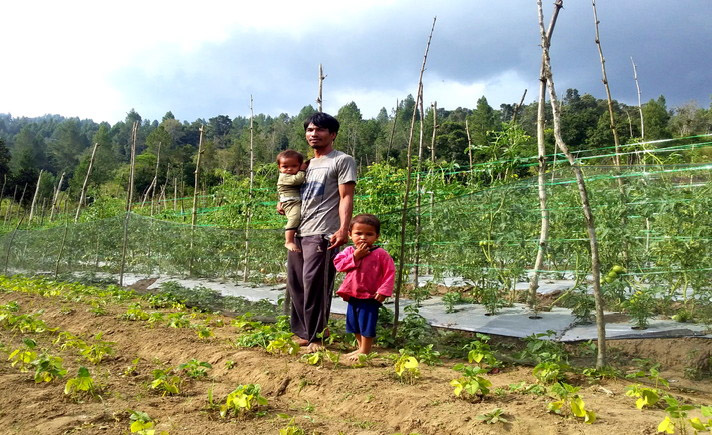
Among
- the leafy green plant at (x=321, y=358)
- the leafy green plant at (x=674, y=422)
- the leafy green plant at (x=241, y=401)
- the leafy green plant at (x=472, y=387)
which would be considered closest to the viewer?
the leafy green plant at (x=674, y=422)

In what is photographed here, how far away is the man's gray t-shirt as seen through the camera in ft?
10.8

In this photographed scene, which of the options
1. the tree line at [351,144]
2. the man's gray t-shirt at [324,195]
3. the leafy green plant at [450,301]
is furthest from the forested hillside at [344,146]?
the man's gray t-shirt at [324,195]

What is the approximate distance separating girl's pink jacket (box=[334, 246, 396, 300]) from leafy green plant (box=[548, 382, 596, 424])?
1.21 metres

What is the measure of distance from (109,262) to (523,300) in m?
6.88

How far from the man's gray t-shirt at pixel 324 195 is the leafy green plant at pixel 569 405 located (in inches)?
68.1

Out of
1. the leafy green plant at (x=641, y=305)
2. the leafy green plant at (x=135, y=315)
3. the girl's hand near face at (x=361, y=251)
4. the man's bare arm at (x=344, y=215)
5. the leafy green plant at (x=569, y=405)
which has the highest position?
the man's bare arm at (x=344, y=215)

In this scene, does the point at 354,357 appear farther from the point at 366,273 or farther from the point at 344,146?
the point at 344,146

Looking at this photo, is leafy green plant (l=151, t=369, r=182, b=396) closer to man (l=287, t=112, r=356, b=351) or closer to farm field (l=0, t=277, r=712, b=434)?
farm field (l=0, t=277, r=712, b=434)

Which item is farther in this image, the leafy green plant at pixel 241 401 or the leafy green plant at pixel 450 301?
the leafy green plant at pixel 450 301

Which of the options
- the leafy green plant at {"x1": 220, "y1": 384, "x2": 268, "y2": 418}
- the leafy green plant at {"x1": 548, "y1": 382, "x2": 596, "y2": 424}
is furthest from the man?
the leafy green plant at {"x1": 548, "y1": 382, "x2": 596, "y2": 424}

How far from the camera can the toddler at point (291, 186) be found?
11.3ft

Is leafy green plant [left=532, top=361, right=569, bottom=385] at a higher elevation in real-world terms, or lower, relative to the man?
lower

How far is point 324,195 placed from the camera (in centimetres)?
331

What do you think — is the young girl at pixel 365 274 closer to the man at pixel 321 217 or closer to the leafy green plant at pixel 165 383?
the man at pixel 321 217
